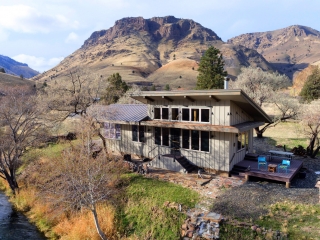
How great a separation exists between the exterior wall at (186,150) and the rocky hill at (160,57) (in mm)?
65960

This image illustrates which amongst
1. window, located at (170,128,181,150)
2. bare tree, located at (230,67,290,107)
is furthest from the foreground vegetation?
bare tree, located at (230,67,290,107)

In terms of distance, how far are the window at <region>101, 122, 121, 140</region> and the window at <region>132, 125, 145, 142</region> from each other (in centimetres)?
160

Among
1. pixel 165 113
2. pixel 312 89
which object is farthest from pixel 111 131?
pixel 312 89

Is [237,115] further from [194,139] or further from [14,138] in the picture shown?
[14,138]

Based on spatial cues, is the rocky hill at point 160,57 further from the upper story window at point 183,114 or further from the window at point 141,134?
the upper story window at point 183,114

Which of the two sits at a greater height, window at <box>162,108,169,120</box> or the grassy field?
window at <box>162,108,169,120</box>

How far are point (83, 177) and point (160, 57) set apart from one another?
153 m

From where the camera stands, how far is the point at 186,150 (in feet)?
50.9

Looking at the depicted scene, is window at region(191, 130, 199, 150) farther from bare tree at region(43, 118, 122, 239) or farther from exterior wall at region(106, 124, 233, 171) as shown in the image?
bare tree at region(43, 118, 122, 239)

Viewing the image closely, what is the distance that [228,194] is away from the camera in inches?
461

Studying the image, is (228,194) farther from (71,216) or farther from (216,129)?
(71,216)

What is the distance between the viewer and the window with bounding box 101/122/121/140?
19288 millimetres

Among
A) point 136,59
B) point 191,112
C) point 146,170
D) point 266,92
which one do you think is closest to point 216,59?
point 266,92

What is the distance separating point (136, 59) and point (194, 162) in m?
130
